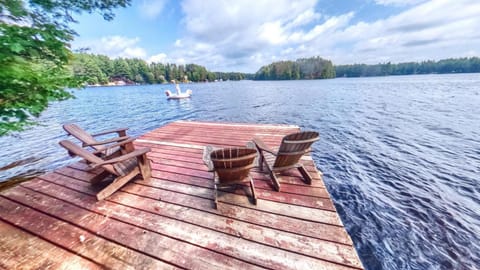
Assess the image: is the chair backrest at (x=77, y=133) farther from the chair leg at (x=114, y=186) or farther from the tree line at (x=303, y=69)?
Answer: the tree line at (x=303, y=69)

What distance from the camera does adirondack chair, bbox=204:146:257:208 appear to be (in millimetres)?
2307

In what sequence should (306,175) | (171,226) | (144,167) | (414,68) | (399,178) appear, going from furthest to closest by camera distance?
(414,68)
(399,178)
(144,167)
(306,175)
(171,226)

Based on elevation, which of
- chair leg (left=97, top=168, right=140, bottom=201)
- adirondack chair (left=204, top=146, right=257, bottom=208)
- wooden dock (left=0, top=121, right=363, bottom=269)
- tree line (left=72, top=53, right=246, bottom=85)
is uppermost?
tree line (left=72, top=53, right=246, bottom=85)

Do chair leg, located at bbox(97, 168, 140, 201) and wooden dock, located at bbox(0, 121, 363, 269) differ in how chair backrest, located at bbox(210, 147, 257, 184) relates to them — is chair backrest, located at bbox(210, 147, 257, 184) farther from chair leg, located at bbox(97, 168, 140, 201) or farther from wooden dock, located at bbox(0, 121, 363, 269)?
chair leg, located at bbox(97, 168, 140, 201)

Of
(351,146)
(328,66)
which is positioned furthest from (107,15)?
(328,66)

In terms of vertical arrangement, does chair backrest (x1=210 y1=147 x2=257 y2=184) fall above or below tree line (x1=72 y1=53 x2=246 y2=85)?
below

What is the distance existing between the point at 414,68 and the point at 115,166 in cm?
9189

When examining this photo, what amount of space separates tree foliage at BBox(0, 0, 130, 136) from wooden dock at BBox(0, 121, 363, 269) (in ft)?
4.05

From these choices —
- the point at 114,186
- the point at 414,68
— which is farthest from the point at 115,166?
the point at 414,68

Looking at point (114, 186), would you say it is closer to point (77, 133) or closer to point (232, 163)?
point (77, 133)

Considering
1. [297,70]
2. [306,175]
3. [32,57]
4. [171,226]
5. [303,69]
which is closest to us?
[32,57]

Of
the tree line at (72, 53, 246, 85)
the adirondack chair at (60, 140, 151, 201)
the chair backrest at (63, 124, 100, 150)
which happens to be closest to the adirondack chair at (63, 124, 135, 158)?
the chair backrest at (63, 124, 100, 150)

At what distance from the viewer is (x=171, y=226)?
215 centimetres

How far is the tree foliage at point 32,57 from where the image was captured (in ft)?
5.29
